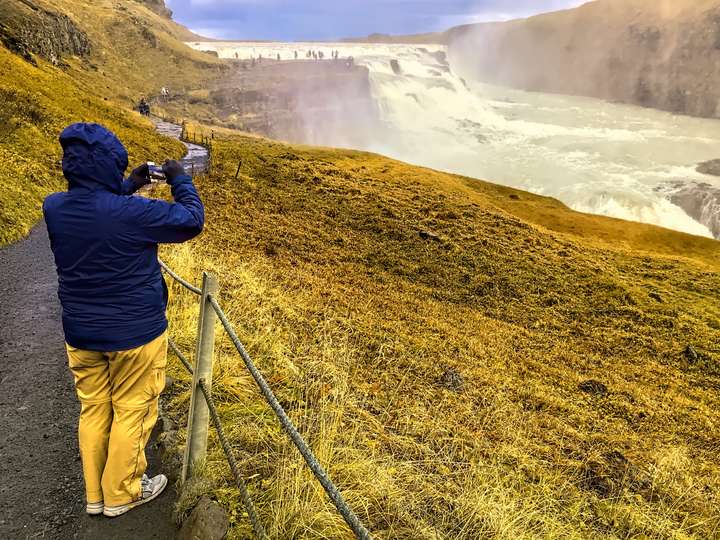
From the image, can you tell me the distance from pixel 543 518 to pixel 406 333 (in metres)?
7.17

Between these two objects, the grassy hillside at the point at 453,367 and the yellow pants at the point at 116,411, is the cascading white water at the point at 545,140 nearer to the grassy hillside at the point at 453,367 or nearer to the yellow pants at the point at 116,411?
the grassy hillside at the point at 453,367

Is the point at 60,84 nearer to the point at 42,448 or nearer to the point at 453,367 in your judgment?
the point at 453,367

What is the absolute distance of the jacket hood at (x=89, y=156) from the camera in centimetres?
291

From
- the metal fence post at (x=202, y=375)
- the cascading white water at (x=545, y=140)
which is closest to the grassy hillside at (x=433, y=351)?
the metal fence post at (x=202, y=375)

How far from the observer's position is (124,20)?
307 feet

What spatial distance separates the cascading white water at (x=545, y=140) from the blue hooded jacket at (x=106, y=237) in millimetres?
56216

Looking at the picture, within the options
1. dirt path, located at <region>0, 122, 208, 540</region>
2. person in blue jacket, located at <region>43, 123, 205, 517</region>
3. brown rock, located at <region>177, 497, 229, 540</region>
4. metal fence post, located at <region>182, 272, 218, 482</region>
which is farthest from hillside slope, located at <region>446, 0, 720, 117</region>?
brown rock, located at <region>177, 497, 229, 540</region>

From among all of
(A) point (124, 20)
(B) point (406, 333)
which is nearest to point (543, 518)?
(B) point (406, 333)

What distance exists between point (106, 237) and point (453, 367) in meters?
7.74

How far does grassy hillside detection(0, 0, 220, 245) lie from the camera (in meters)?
14.7

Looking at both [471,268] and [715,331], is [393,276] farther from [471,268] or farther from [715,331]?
[715,331]

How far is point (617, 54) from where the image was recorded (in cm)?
13975

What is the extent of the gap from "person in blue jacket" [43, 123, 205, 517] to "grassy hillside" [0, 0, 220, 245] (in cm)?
997

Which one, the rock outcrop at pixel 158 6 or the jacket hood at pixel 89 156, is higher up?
the rock outcrop at pixel 158 6
